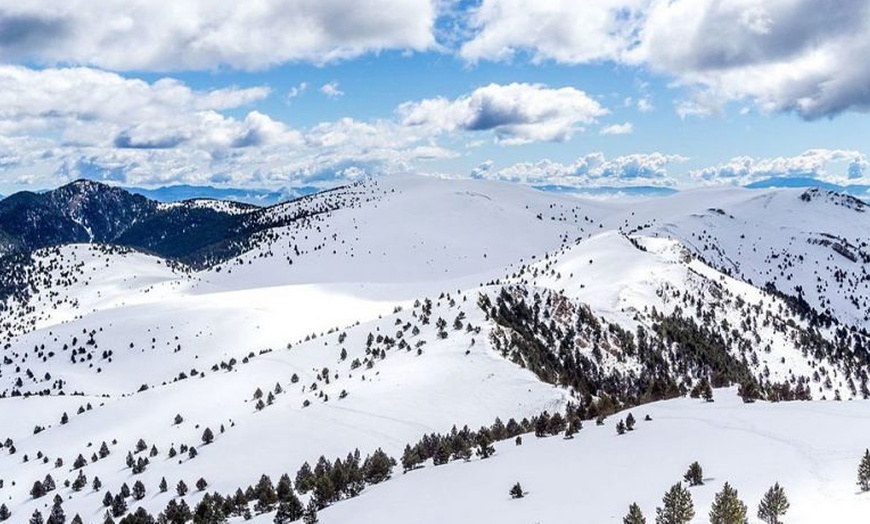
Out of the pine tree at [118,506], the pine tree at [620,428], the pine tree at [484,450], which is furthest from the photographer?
the pine tree at [118,506]

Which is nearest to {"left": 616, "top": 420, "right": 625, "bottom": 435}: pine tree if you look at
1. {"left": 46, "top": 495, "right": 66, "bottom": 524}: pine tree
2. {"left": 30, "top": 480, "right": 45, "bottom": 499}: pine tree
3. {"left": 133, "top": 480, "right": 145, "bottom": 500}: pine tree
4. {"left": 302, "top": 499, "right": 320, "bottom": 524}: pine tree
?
{"left": 302, "top": 499, "right": 320, "bottom": 524}: pine tree

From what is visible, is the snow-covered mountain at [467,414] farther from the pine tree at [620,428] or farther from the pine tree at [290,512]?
the pine tree at [290,512]

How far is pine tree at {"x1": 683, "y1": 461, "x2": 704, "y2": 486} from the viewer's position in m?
32.7

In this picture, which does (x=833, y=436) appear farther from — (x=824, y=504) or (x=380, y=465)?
(x=380, y=465)

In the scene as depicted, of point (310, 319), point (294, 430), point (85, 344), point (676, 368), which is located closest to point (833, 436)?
point (294, 430)

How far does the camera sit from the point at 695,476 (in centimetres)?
3278

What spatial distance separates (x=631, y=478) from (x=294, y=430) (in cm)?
4332

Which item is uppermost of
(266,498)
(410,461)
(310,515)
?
(310,515)

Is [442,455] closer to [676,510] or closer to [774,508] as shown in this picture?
[676,510]

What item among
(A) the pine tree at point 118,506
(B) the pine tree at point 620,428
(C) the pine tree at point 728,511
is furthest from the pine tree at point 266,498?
(C) the pine tree at point 728,511

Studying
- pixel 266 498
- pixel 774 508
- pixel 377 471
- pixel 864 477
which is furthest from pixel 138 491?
pixel 864 477

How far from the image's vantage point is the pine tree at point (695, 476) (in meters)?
32.7

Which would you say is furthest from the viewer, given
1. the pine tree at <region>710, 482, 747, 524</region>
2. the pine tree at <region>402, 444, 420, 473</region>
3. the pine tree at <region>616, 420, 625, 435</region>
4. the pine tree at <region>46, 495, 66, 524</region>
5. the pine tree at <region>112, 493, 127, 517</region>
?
the pine tree at <region>46, 495, 66, 524</region>

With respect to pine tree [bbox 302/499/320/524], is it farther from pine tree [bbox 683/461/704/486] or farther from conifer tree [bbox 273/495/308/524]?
pine tree [bbox 683/461/704/486]
